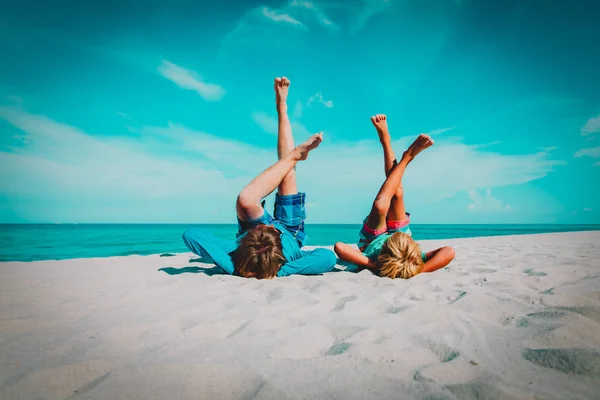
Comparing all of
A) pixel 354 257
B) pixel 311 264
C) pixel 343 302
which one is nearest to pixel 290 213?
pixel 311 264

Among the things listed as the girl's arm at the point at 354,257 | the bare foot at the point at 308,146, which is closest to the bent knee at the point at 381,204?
the girl's arm at the point at 354,257

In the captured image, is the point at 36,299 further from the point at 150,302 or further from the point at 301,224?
the point at 301,224

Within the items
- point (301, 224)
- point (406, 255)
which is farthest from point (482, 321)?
Result: point (301, 224)

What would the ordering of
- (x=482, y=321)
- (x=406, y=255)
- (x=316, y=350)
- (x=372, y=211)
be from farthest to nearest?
(x=372, y=211), (x=406, y=255), (x=482, y=321), (x=316, y=350)

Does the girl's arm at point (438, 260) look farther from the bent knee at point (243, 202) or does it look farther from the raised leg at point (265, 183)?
the bent knee at point (243, 202)

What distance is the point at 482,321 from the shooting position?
179 centimetres

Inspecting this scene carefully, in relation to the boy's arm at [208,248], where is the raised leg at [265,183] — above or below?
above

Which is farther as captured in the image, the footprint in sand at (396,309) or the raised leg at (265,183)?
the raised leg at (265,183)

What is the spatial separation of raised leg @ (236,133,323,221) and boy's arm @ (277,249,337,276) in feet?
2.29

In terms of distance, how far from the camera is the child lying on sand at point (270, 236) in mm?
2986

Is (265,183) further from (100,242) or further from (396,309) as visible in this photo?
(100,242)

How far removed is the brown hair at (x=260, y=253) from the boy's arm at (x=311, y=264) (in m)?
0.14

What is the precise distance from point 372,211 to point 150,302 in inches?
101

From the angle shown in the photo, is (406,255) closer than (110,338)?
No
